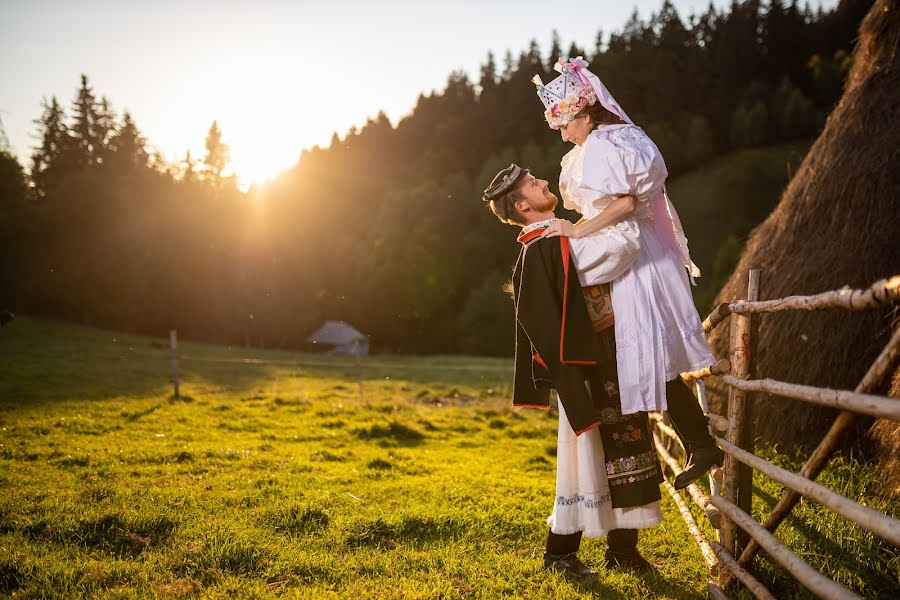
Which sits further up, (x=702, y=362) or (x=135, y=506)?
(x=702, y=362)

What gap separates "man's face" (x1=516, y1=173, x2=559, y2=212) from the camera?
3203 millimetres

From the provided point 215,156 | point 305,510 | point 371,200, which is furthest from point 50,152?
point 305,510

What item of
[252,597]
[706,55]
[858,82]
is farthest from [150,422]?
[706,55]

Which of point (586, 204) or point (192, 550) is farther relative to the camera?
point (192, 550)

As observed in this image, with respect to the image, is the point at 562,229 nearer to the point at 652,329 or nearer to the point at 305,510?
the point at 652,329

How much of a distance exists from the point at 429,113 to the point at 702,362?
7457 centimetres

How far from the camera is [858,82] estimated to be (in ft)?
18.1

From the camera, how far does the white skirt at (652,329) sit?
2.82 meters

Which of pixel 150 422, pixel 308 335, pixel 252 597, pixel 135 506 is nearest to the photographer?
pixel 252 597

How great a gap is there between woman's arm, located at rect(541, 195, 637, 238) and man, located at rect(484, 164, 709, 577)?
54 millimetres

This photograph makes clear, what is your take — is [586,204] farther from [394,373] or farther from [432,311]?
[432,311]

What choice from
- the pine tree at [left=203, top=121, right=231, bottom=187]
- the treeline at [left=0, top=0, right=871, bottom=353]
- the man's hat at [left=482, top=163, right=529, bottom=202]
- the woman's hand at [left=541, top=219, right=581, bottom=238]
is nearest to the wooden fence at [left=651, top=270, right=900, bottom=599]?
the woman's hand at [left=541, top=219, right=581, bottom=238]

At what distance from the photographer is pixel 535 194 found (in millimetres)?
3205

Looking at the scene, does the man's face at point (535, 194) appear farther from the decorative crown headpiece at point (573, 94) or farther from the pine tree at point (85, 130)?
the pine tree at point (85, 130)
